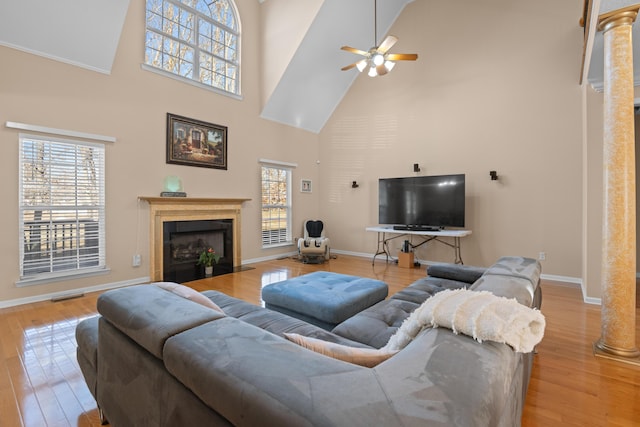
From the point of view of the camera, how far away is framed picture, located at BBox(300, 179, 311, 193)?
22.8 feet

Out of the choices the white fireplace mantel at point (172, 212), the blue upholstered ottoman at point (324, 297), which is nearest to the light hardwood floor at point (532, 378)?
the white fireplace mantel at point (172, 212)

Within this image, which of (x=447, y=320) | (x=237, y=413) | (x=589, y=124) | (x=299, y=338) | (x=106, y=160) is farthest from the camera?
(x=106, y=160)

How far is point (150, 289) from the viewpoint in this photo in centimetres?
144

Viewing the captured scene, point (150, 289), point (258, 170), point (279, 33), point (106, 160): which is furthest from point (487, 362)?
point (279, 33)

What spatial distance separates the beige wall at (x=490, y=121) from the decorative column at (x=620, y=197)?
2365mm

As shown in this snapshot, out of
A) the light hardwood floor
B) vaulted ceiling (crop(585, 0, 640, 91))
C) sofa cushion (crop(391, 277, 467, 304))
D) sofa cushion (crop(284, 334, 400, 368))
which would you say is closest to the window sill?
the light hardwood floor

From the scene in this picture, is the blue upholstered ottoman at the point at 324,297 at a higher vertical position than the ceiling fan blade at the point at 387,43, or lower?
lower

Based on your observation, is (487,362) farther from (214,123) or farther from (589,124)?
(214,123)

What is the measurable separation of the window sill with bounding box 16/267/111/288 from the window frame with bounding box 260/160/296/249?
279 cm

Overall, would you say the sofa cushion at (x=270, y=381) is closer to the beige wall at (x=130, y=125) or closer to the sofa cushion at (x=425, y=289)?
the sofa cushion at (x=425, y=289)

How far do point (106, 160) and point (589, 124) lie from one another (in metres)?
5.95

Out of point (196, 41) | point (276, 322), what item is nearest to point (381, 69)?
point (196, 41)

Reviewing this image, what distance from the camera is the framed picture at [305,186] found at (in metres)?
6.96

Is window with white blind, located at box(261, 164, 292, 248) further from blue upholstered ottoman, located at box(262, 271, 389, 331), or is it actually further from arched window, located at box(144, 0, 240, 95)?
blue upholstered ottoman, located at box(262, 271, 389, 331)
